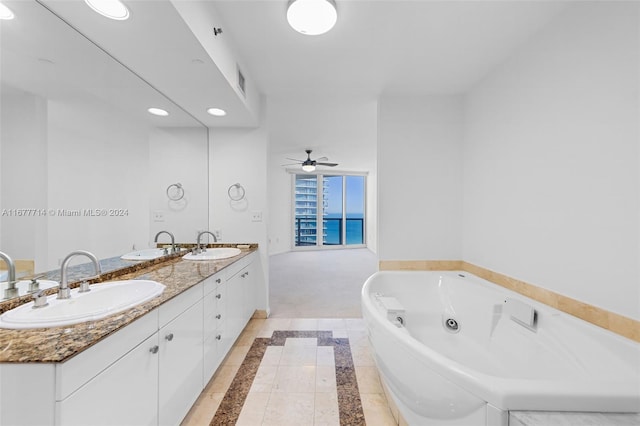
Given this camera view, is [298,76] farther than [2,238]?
Yes

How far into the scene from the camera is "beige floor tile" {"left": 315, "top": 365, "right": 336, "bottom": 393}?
1.74 meters

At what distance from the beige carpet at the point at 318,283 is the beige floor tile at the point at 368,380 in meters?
0.99

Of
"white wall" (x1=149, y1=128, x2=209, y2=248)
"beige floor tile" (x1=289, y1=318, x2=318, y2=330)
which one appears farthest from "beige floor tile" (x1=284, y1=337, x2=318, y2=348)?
"white wall" (x1=149, y1=128, x2=209, y2=248)

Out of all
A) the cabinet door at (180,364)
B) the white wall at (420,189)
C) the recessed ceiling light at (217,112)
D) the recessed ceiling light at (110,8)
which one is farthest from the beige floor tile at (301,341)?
the recessed ceiling light at (110,8)

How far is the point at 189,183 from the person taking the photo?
2.68m

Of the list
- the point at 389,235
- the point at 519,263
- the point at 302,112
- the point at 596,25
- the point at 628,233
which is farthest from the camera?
the point at 302,112

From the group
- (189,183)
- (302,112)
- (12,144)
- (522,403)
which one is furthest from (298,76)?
(522,403)

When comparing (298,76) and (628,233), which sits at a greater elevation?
(298,76)

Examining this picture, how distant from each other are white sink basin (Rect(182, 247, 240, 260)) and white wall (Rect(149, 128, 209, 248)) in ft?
0.92

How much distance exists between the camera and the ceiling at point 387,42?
1.52m

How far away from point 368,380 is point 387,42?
2477 millimetres

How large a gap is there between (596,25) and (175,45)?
2271 millimetres

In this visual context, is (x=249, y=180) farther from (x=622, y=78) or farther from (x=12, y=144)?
(x=622, y=78)

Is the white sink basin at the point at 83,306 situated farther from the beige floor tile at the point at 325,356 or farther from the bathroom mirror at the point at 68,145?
the beige floor tile at the point at 325,356
